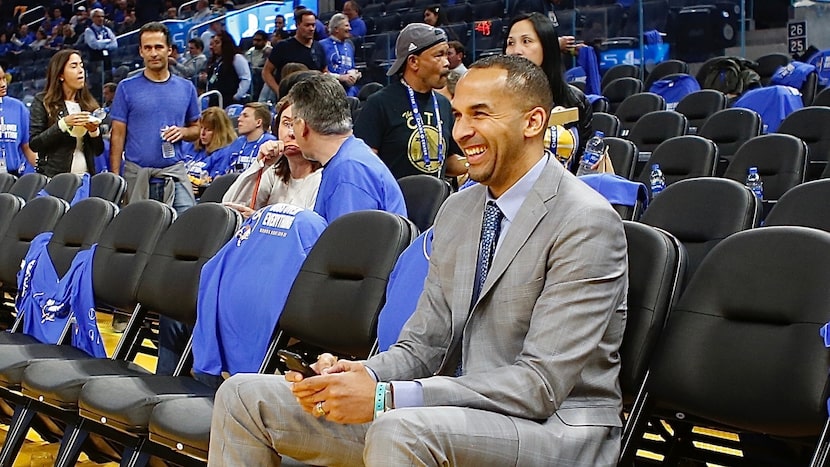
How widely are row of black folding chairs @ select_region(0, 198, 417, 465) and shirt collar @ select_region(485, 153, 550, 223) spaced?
2.17 feet

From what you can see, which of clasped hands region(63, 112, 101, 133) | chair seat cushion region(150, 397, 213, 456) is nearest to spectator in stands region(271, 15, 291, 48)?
clasped hands region(63, 112, 101, 133)

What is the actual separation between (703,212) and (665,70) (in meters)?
6.28

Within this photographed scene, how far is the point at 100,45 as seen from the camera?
1495 centimetres

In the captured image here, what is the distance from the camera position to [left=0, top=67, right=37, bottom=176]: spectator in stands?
7.40 metres

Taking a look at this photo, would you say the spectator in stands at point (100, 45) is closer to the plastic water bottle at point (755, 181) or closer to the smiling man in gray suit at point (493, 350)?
the plastic water bottle at point (755, 181)

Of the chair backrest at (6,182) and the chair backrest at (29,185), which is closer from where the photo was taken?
the chair backrest at (29,185)

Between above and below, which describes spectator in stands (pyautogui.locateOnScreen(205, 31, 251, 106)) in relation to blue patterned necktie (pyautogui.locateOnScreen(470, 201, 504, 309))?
below

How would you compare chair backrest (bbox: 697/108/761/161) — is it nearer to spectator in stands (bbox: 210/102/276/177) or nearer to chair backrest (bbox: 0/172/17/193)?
spectator in stands (bbox: 210/102/276/177)

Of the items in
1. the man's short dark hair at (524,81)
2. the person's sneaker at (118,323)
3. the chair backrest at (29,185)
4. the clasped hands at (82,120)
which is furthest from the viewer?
the chair backrest at (29,185)

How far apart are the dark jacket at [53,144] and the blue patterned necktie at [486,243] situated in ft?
15.4

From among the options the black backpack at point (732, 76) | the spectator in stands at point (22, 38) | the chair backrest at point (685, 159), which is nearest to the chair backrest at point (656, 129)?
the chair backrest at point (685, 159)

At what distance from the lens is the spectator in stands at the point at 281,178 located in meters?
4.09

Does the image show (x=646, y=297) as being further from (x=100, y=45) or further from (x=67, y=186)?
(x=100, y=45)

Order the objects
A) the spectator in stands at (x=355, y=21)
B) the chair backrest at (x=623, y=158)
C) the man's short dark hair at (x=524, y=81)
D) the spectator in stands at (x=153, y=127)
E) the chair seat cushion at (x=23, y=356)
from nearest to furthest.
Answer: the man's short dark hair at (x=524, y=81)
the chair seat cushion at (x=23, y=356)
the chair backrest at (x=623, y=158)
the spectator in stands at (x=153, y=127)
the spectator in stands at (x=355, y=21)
